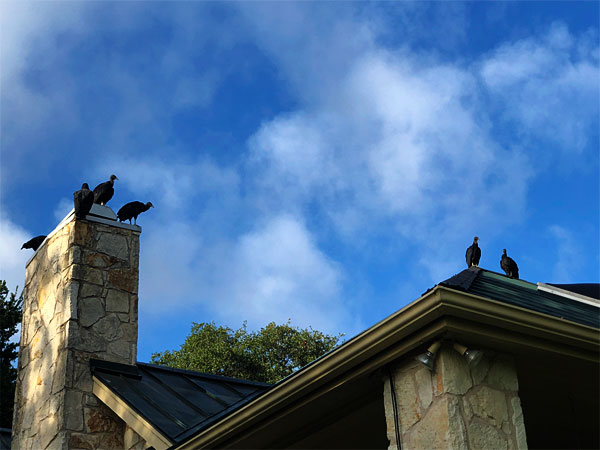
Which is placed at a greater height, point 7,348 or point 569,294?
point 7,348

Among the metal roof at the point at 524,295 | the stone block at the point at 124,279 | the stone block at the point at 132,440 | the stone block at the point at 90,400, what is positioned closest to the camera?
the metal roof at the point at 524,295

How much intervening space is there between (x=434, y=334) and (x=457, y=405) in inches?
16.6

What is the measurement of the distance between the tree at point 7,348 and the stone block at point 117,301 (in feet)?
47.2

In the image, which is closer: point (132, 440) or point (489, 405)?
point (489, 405)

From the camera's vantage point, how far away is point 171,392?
360 inches

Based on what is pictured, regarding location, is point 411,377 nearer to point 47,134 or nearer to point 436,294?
point 436,294

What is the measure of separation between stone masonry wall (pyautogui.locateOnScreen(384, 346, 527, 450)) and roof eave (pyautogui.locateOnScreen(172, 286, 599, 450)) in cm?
19

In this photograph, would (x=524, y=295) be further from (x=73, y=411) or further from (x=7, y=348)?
(x=7, y=348)

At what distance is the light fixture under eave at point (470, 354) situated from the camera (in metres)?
4.48

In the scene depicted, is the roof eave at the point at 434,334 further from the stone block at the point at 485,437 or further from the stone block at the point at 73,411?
the stone block at the point at 73,411

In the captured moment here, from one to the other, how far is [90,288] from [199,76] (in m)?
6.93

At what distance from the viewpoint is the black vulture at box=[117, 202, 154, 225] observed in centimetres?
1023

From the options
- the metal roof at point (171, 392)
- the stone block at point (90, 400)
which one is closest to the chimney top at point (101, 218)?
the metal roof at point (171, 392)

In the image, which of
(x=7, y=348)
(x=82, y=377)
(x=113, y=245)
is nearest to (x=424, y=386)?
(x=82, y=377)
